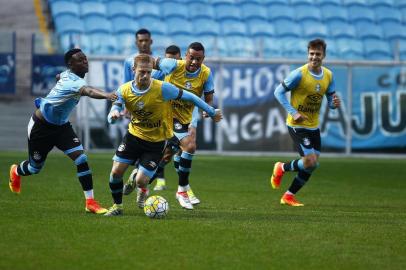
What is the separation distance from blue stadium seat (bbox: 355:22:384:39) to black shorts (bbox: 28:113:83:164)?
55.3ft

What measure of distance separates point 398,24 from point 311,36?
3.21 metres

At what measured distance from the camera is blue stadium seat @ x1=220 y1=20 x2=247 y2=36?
25328 millimetres

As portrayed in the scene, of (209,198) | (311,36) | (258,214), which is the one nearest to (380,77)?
(311,36)

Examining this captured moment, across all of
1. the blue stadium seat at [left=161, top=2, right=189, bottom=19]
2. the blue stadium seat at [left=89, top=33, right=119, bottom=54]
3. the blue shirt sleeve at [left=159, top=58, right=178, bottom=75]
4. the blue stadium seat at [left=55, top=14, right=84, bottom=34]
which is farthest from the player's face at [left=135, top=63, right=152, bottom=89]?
the blue stadium seat at [left=161, top=2, right=189, bottom=19]

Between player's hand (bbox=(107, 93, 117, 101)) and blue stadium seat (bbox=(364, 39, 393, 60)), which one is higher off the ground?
blue stadium seat (bbox=(364, 39, 393, 60))

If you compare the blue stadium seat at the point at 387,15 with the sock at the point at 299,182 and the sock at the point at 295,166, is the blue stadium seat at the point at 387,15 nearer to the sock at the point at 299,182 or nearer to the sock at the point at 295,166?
the sock at the point at 295,166

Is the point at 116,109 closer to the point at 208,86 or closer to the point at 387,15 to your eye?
the point at 208,86

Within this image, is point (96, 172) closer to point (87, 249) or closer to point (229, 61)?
point (229, 61)

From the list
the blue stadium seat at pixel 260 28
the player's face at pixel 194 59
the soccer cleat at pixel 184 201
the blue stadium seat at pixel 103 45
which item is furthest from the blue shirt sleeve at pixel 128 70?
the blue stadium seat at pixel 260 28

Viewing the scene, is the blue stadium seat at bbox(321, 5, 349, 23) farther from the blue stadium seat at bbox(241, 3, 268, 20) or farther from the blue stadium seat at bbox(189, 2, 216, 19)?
the blue stadium seat at bbox(189, 2, 216, 19)

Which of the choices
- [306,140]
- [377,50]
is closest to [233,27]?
[377,50]

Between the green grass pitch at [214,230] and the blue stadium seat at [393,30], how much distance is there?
11822 millimetres

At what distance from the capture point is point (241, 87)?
2280 centimetres

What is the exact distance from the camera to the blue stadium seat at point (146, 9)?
83.6ft
